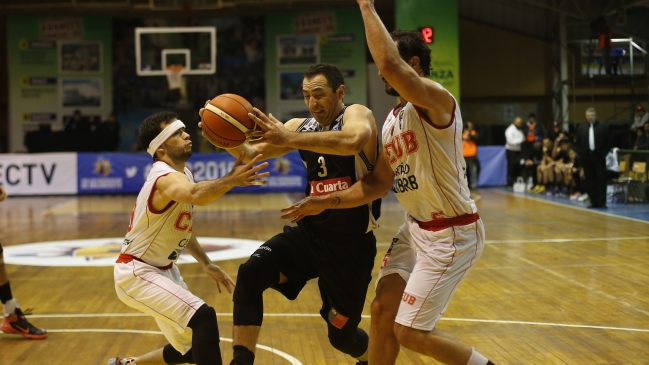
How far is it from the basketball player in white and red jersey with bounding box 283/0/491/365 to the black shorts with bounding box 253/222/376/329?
0.40m

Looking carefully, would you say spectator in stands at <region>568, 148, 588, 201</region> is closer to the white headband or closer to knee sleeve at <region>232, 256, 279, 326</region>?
knee sleeve at <region>232, 256, 279, 326</region>

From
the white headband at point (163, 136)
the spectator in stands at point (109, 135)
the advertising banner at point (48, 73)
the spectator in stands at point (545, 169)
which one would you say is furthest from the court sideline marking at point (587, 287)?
the advertising banner at point (48, 73)

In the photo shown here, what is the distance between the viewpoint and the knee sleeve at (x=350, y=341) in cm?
469

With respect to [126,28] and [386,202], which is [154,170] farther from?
[126,28]

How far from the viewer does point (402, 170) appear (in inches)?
164

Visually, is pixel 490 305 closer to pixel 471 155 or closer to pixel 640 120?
pixel 471 155

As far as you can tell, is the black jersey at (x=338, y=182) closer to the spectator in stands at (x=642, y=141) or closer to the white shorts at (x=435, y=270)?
the white shorts at (x=435, y=270)

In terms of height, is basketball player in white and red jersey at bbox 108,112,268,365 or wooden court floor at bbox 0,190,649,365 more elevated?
basketball player in white and red jersey at bbox 108,112,268,365

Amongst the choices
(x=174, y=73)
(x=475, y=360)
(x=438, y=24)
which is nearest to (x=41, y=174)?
(x=174, y=73)

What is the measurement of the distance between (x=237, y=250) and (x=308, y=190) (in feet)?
18.9

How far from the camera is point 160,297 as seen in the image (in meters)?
4.23

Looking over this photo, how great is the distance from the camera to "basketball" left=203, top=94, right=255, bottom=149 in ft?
14.1

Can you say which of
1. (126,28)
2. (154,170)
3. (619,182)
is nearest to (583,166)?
(619,182)

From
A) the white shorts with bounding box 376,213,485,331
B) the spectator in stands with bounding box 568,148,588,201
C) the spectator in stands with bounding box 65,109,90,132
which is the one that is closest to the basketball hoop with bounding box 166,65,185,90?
the spectator in stands with bounding box 65,109,90,132
